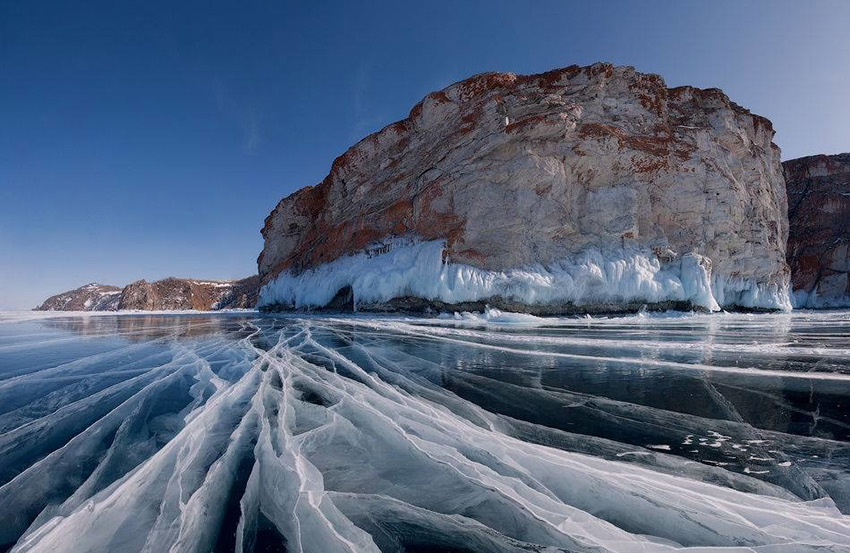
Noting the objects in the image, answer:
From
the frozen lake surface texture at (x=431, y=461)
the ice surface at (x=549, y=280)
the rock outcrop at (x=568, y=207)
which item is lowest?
the frozen lake surface texture at (x=431, y=461)

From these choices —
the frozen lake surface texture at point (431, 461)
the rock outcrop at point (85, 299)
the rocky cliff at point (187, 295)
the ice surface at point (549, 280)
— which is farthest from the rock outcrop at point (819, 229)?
the rock outcrop at point (85, 299)

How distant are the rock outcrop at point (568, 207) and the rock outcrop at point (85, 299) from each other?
91114mm

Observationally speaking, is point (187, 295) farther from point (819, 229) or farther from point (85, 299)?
→ point (819, 229)

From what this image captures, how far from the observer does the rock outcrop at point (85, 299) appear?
262 feet

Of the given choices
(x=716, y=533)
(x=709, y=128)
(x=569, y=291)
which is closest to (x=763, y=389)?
(x=716, y=533)

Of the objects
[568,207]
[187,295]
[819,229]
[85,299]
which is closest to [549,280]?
[568,207]

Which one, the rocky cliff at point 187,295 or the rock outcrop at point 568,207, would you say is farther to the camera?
the rocky cliff at point 187,295

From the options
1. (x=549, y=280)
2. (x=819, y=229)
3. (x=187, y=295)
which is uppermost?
(x=819, y=229)

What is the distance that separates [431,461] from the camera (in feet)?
6.48

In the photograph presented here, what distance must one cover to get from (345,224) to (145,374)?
1844 cm

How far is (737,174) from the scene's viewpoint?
66.3 ft

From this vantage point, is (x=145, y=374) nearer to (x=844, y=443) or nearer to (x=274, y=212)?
(x=844, y=443)

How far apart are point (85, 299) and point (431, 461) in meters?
Answer: 119

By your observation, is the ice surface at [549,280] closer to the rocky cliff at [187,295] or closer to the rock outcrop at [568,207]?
the rock outcrop at [568,207]
